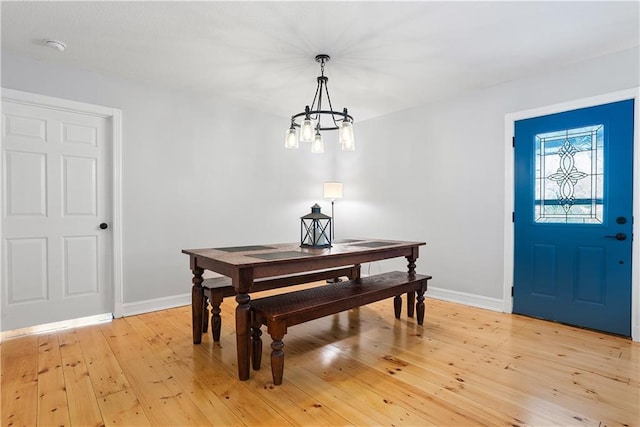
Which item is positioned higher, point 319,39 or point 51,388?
point 319,39

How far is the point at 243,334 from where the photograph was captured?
2.07 m

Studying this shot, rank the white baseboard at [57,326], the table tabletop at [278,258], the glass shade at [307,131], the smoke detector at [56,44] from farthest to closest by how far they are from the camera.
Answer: the white baseboard at [57,326]
the smoke detector at [56,44]
the glass shade at [307,131]
the table tabletop at [278,258]

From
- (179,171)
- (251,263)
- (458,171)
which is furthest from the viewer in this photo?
(458,171)

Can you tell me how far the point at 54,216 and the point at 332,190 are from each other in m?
3.07

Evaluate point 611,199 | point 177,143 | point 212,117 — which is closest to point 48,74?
point 177,143

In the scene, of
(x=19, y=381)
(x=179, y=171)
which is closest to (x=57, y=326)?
(x=19, y=381)

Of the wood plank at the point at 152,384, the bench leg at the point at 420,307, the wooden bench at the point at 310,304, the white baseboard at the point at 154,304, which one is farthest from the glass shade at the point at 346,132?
the white baseboard at the point at 154,304

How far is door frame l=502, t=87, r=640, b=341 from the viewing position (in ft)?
9.04

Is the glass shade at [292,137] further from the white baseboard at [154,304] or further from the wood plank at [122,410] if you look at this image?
the white baseboard at [154,304]

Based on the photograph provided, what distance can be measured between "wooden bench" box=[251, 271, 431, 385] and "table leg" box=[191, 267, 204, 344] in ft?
1.65

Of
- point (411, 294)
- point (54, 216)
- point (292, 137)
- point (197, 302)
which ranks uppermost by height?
point (292, 137)

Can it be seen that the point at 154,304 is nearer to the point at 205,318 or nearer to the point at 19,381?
the point at 205,318

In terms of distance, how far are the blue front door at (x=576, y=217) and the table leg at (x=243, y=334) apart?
2.82 meters

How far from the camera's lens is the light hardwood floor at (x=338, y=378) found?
1.74 m
